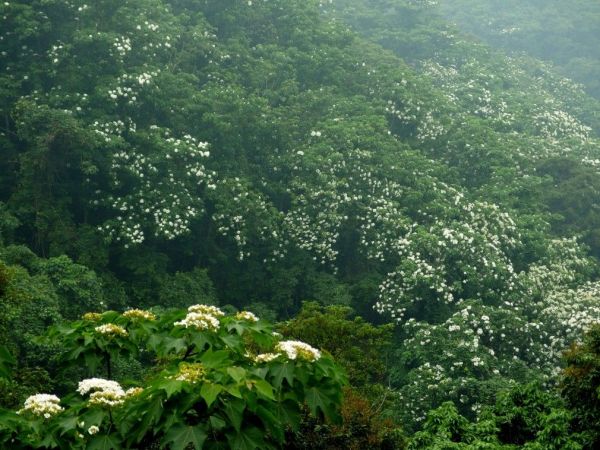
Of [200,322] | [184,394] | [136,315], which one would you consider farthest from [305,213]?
[184,394]

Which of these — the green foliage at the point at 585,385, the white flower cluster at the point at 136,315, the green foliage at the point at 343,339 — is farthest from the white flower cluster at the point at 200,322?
the green foliage at the point at 343,339

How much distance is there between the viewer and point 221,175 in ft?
80.9

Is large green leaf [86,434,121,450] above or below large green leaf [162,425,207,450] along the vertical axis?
below

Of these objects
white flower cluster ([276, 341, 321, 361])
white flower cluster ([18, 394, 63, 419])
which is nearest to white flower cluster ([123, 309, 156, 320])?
white flower cluster ([18, 394, 63, 419])

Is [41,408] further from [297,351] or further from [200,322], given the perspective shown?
[297,351]

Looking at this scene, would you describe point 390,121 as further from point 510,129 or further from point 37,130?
point 37,130

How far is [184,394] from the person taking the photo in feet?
14.4

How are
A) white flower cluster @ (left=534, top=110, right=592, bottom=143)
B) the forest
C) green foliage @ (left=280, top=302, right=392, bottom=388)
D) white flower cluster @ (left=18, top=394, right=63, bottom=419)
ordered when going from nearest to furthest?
white flower cluster @ (left=18, top=394, right=63, bottom=419) → green foliage @ (left=280, top=302, right=392, bottom=388) → the forest → white flower cluster @ (left=534, top=110, right=592, bottom=143)

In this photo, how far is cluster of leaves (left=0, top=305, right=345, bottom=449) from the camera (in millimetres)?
4375

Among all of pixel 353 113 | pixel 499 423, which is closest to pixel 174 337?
pixel 499 423

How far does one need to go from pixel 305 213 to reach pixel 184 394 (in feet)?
69.1

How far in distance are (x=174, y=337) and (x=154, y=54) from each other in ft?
75.9

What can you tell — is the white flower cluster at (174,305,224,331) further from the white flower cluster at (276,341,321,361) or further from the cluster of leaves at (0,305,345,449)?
the white flower cluster at (276,341,321,361)

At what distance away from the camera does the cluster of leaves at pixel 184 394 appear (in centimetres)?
438
